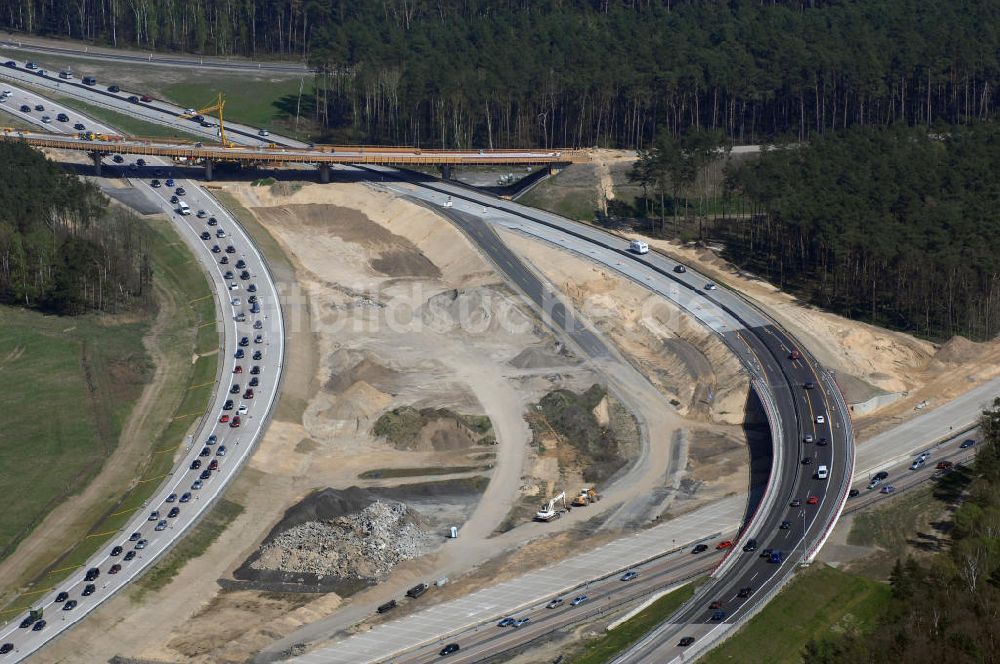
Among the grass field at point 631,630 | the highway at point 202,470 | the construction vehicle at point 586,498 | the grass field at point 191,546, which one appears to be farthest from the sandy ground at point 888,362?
the grass field at point 191,546

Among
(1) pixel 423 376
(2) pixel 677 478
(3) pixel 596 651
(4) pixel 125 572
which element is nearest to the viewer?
(3) pixel 596 651

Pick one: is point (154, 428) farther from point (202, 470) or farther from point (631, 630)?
point (631, 630)

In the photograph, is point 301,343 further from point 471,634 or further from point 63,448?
point 471,634

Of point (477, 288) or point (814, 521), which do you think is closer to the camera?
point (814, 521)

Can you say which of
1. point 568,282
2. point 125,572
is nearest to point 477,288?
point 568,282

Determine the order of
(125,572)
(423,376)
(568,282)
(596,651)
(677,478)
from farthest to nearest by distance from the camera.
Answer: (568,282), (423,376), (677,478), (125,572), (596,651)

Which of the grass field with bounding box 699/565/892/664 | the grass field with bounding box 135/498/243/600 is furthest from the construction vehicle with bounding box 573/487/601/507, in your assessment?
the grass field with bounding box 135/498/243/600

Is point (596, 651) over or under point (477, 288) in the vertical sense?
under
